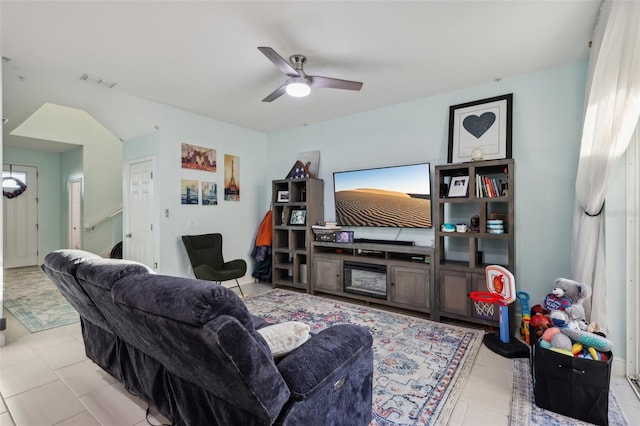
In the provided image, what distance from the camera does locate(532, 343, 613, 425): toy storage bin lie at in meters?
1.68

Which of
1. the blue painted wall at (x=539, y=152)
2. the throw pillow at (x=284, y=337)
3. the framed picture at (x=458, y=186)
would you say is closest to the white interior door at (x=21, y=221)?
the throw pillow at (x=284, y=337)

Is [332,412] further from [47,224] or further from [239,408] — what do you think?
[47,224]

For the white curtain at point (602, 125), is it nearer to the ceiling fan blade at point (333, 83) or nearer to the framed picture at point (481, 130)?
the framed picture at point (481, 130)

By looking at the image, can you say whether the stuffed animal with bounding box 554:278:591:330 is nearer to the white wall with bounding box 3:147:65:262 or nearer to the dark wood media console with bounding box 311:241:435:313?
the dark wood media console with bounding box 311:241:435:313

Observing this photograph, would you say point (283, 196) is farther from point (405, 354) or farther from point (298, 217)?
point (405, 354)

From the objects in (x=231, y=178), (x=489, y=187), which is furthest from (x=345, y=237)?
(x=231, y=178)

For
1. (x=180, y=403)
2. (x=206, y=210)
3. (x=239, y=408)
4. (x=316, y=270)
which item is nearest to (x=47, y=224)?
(x=206, y=210)

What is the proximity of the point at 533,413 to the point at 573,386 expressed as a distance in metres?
0.28

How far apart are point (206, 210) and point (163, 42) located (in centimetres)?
255

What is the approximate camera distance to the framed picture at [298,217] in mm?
4621

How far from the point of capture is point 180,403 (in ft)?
4.81

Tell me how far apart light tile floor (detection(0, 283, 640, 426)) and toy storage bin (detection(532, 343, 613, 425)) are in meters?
0.25

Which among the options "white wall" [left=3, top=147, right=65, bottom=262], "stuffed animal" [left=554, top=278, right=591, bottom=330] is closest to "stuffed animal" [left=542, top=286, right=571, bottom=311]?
"stuffed animal" [left=554, top=278, right=591, bottom=330]

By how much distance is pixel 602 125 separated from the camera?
211 cm
